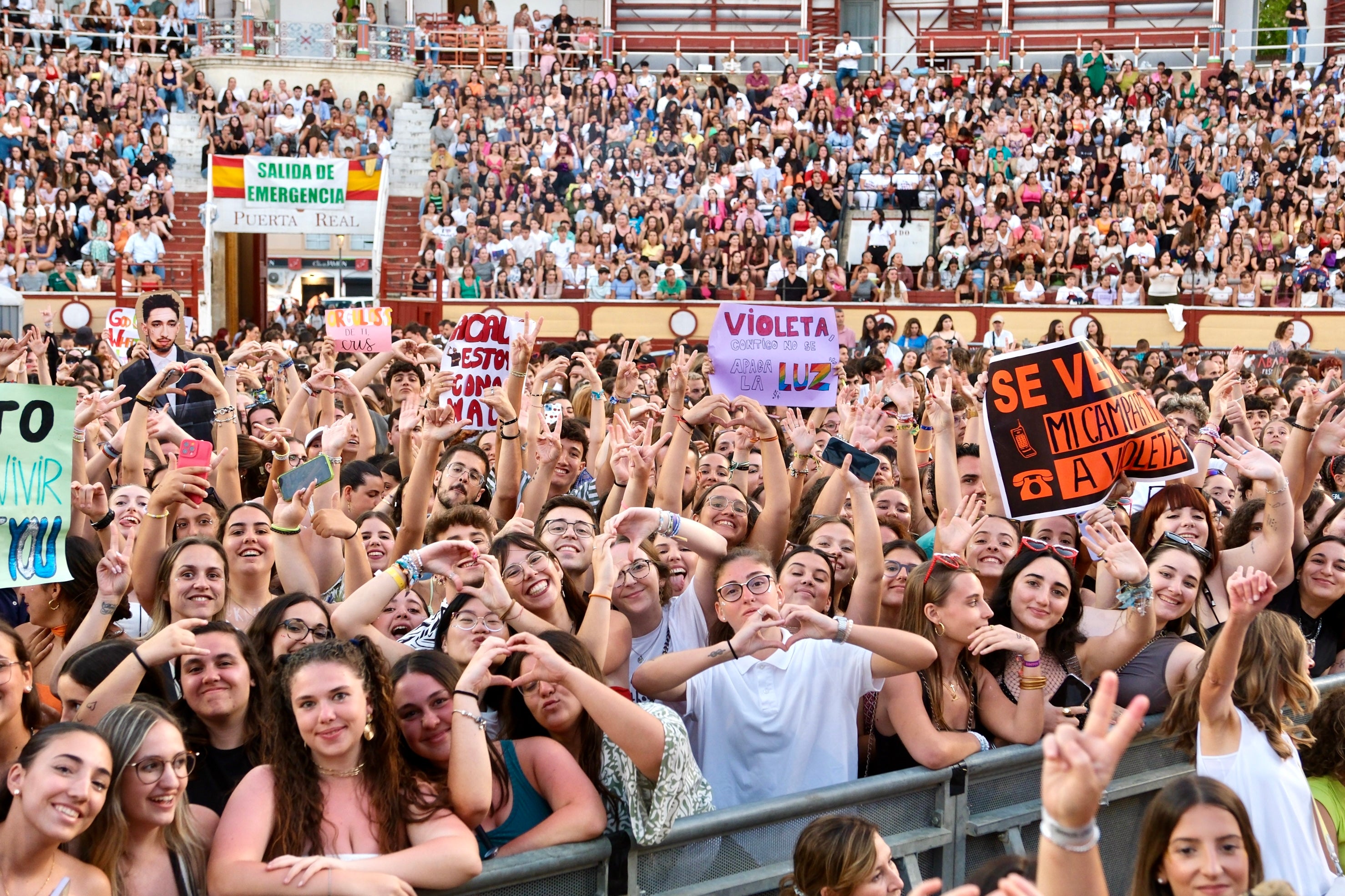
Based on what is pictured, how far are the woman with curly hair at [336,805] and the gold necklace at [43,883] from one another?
367 mm

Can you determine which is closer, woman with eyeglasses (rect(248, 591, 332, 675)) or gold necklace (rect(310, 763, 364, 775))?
Result: gold necklace (rect(310, 763, 364, 775))

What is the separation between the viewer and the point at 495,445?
842 cm

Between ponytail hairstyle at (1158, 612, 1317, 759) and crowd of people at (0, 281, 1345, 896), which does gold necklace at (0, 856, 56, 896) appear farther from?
ponytail hairstyle at (1158, 612, 1317, 759)

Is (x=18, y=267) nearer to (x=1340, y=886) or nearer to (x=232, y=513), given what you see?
(x=232, y=513)

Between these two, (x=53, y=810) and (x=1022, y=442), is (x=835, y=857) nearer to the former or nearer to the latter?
(x=53, y=810)

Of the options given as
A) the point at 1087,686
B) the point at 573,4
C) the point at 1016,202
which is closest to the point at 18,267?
the point at 1016,202

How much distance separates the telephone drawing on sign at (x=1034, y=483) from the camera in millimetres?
6508

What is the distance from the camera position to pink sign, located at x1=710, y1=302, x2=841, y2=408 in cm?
1012

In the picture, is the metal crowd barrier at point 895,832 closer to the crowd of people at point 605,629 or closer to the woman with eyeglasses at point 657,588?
the crowd of people at point 605,629

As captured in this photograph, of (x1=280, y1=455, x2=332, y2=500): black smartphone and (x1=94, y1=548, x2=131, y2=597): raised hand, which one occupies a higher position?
(x1=280, y1=455, x2=332, y2=500): black smartphone

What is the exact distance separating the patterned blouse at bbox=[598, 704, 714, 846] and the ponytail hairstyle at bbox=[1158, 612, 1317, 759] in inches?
62.4

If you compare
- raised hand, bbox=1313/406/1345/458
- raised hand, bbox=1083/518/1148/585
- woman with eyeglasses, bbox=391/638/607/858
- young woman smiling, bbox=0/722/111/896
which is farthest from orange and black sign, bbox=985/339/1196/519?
young woman smiling, bbox=0/722/111/896

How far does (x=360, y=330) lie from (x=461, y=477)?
644 cm

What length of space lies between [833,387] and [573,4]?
93.6 ft
